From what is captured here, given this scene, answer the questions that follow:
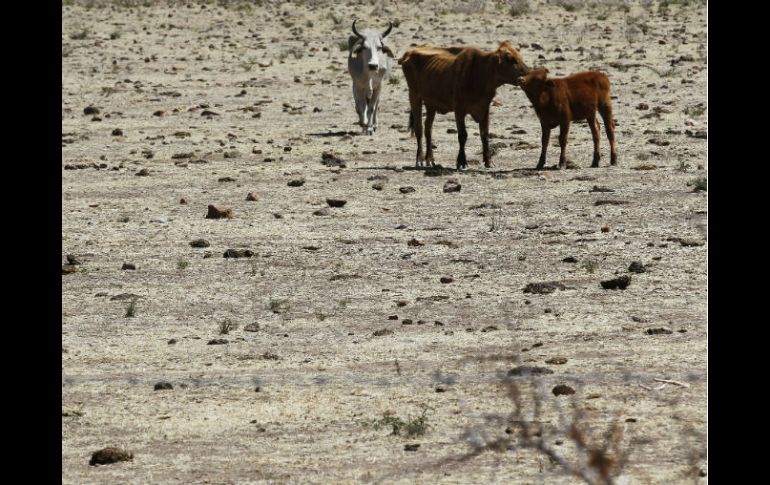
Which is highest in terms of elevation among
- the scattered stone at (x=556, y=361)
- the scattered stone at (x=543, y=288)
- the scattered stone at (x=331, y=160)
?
the scattered stone at (x=556, y=361)

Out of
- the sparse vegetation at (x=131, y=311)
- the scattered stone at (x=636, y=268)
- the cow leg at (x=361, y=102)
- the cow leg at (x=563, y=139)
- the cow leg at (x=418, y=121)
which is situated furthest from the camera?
the cow leg at (x=361, y=102)

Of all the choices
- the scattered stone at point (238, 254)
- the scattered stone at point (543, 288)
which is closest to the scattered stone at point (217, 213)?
the scattered stone at point (238, 254)

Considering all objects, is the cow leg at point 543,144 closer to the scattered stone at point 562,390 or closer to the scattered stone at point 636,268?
the scattered stone at point 636,268

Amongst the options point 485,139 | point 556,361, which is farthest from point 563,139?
point 556,361

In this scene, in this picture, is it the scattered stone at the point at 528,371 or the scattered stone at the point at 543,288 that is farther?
the scattered stone at the point at 543,288

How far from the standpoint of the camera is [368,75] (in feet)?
66.3

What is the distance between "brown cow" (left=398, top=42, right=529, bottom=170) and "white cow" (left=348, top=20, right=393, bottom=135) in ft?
9.29

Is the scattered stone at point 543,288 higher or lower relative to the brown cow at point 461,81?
lower

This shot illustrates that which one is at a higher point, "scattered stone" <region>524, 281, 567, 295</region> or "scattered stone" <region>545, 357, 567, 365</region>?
"scattered stone" <region>545, 357, 567, 365</region>

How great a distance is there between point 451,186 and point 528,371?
7.38 metres

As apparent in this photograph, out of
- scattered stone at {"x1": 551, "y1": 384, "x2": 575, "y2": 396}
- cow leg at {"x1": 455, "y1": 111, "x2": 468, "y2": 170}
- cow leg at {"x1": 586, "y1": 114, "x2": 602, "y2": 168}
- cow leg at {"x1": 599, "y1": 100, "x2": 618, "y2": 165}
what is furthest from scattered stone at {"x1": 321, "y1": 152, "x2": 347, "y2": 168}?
scattered stone at {"x1": 551, "y1": 384, "x2": 575, "y2": 396}

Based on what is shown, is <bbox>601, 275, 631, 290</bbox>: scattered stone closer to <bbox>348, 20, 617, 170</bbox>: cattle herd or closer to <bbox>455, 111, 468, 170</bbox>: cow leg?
<bbox>348, 20, 617, 170</bbox>: cattle herd

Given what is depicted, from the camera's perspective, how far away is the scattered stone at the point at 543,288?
10252 millimetres

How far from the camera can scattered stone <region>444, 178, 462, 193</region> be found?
15.0 meters
